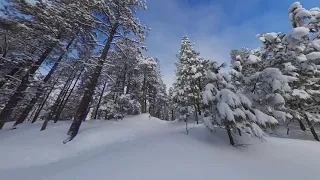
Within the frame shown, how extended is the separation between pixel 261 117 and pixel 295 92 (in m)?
4.56

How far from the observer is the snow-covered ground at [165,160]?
5.62m

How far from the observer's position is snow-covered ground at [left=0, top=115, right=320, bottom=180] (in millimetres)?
5617

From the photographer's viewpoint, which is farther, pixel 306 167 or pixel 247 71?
pixel 247 71

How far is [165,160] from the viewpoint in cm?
649

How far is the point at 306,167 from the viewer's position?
682 cm

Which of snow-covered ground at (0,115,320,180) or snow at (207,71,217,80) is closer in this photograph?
snow-covered ground at (0,115,320,180)

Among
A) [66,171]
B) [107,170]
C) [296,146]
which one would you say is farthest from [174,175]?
[296,146]

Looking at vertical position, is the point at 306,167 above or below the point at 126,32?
below

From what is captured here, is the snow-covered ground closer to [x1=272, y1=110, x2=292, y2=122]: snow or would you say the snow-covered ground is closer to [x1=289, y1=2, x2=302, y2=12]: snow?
[x1=272, y1=110, x2=292, y2=122]: snow

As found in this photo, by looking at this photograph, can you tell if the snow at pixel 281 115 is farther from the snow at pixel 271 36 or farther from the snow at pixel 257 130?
the snow at pixel 271 36

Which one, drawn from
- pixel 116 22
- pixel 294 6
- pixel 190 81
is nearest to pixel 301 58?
pixel 294 6

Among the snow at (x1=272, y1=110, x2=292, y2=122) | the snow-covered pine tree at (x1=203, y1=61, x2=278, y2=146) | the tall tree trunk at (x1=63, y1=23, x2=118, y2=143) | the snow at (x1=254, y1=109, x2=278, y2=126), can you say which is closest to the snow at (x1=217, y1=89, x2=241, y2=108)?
the snow-covered pine tree at (x1=203, y1=61, x2=278, y2=146)

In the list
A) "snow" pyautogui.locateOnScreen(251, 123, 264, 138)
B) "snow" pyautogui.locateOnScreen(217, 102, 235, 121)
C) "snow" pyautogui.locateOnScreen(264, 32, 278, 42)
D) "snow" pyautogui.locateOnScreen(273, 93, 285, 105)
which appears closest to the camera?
"snow" pyautogui.locateOnScreen(217, 102, 235, 121)

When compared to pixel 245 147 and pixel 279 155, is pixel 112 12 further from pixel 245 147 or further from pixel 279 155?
pixel 279 155
